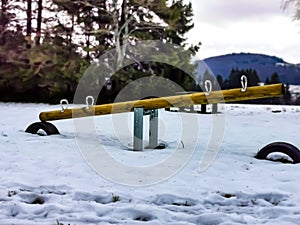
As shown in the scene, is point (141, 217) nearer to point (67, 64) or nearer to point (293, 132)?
point (293, 132)

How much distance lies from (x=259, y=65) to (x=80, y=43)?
294 inches

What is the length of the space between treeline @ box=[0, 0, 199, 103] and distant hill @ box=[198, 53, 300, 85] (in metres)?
1.39

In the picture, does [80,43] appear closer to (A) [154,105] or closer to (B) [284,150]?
(A) [154,105]

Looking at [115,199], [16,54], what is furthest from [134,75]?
[115,199]

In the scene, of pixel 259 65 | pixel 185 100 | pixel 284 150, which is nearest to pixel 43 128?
pixel 185 100

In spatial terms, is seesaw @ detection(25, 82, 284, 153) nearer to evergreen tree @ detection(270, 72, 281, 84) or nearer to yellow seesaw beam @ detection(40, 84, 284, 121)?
yellow seesaw beam @ detection(40, 84, 284, 121)

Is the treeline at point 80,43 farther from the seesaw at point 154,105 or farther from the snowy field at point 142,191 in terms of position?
the snowy field at point 142,191

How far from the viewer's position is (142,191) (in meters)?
3.15

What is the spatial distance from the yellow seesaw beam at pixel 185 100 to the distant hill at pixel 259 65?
8873 millimetres

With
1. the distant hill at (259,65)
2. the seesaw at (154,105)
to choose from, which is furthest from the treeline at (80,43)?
the seesaw at (154,105)

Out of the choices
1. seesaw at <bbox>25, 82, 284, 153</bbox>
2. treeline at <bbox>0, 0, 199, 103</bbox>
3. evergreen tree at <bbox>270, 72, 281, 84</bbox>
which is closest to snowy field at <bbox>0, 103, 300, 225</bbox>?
seesaw at <bbox>25, 82, 284, 153</bbox>

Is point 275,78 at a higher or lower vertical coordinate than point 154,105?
higher

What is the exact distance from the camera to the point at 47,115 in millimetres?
6164

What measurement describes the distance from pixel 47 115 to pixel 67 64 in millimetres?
9139
